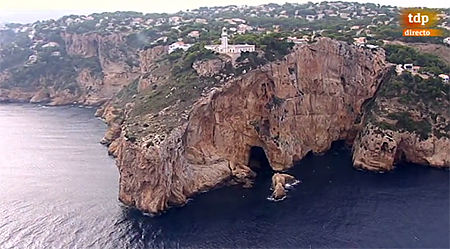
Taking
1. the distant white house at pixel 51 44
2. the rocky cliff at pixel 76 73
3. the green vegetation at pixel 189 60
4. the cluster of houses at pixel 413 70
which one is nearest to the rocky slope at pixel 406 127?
the cluster of houses at pixel 413 70

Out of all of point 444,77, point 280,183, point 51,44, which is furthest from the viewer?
point 51,44

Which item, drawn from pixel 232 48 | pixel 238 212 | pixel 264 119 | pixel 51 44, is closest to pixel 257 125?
pixel 264 119

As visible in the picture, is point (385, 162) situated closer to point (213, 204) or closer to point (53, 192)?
point (213, 204)

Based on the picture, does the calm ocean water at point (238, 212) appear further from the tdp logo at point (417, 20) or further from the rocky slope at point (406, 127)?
the tdp logo at point (417, 20)

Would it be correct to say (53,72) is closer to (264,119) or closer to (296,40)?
(296,40)

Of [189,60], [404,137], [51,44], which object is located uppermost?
[189,60]

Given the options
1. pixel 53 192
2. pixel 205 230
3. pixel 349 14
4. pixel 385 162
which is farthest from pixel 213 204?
pixel 349 14

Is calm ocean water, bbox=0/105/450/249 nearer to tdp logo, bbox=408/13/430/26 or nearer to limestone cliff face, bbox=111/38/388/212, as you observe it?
limestone cliff face, bbox=111/38/388/212
